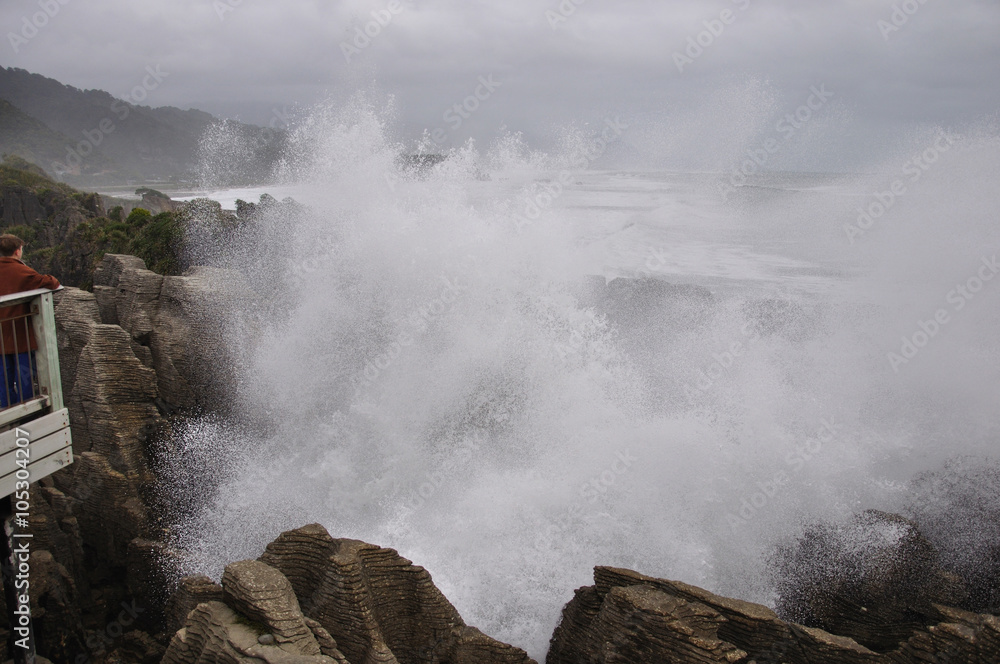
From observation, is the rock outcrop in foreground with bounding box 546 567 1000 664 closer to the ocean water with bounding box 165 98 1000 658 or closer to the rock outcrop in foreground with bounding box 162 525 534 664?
the rock outcrop in foreground with bounding box 162 525 534 664

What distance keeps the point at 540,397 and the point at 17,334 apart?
815 cm

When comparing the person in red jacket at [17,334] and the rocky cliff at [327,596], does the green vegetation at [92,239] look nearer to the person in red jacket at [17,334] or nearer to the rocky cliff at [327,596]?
the rocky cliff at [327,596]

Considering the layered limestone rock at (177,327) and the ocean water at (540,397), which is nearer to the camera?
the ocean water at (540,397)

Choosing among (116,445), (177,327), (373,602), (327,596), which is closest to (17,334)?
(327,596)

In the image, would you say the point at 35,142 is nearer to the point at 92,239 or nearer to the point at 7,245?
the point at 92,239

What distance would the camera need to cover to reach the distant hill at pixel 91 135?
298 ft

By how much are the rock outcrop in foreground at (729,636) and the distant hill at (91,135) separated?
7943 centimetres

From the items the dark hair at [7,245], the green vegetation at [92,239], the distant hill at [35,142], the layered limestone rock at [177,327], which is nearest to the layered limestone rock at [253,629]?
the dark hair at [7,245]

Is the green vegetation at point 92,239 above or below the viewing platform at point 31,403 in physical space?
above

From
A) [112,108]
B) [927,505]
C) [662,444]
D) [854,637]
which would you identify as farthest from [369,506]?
[112,108]

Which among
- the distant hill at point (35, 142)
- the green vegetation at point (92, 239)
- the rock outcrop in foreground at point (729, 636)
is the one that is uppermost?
the distant hill at point (35, 142)

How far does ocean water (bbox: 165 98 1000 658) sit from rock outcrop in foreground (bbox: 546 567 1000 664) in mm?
2054

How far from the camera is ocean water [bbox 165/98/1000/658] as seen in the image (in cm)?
909

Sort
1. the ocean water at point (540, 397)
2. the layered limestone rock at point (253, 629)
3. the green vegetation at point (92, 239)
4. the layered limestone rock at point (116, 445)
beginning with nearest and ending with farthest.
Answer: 1. the layered limestone rock at point (253, 629)
2. the layered limestone rock at point (116, 445)
3. the ocean water at point (540, 397)
4. the green vegetation at point (92, 239)
